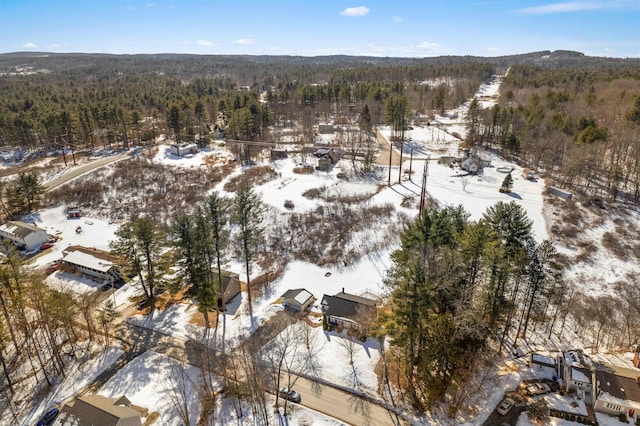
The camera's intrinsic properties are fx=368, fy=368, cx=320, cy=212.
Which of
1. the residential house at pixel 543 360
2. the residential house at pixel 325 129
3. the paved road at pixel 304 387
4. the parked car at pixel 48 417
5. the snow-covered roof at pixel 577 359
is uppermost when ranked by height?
the residential house at pixel 325 129

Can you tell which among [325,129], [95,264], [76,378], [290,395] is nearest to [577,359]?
[290,395]

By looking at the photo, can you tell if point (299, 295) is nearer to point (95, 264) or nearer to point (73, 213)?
point (95, 264)

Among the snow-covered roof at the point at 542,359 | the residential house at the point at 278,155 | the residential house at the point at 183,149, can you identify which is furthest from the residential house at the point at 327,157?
the snow-covered roof at the point at 542,359

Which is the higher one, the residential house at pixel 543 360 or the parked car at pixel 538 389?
the residential house at pixel 543 360

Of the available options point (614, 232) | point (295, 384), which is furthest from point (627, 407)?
point (614, 232)

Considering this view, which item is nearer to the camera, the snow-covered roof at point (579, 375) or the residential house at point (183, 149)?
the snow-covered roof at point (579, 375)

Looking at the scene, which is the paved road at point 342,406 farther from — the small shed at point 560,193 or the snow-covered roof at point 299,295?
the small shed at point 560,193

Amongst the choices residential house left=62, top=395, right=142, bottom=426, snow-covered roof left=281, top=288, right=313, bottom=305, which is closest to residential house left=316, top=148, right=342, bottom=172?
snow-covered roof left=281, top=288, right=313, bottom=305
